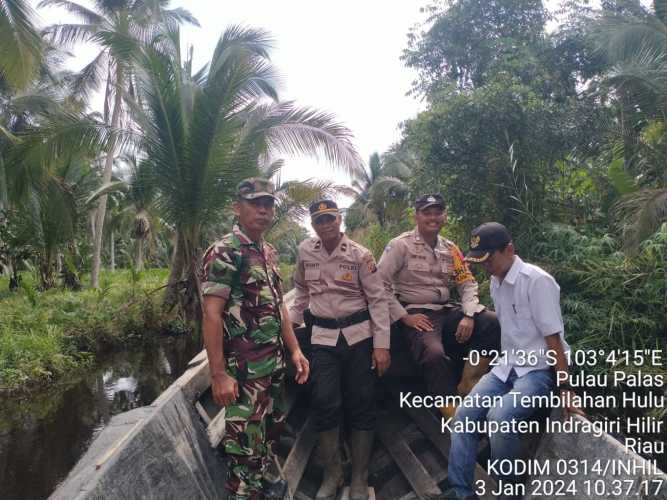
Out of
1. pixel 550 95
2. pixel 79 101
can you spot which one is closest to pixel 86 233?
pixel 79 101

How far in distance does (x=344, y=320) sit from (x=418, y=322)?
467mm

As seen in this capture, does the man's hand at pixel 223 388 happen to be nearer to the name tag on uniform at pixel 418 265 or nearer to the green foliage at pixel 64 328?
the name tag on uniform at pixel 418 265

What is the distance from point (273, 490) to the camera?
243 cm

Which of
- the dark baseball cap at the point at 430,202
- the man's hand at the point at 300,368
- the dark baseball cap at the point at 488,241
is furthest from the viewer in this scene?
the dark baseball cap at the point at 430,202

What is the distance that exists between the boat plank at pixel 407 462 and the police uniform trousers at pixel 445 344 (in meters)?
0.39

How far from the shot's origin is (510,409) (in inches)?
89.2

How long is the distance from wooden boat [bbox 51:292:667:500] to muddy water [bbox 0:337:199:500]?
7.56ft

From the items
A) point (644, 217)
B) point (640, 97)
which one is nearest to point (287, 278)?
point (640, 97)

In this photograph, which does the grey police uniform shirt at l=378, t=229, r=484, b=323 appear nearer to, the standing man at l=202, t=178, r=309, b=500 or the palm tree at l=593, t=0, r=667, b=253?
the standing man at l=202, t=178, r=309, b=500

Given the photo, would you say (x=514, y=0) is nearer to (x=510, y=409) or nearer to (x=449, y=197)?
(x=449, y=197)

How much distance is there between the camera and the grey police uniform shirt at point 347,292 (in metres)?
2.81

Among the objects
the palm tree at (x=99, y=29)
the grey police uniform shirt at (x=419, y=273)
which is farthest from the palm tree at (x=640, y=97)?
the palm tree at (x=99, y=29)

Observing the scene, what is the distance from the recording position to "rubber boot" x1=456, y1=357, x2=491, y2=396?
2.93 meters

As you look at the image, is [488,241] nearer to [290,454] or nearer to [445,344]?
[445,344]
